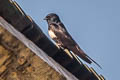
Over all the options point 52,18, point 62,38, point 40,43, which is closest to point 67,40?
point 62,38

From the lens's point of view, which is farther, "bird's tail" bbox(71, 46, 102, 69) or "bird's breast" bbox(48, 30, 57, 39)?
"bird's breast" bbox(48, 30, 57, 39)

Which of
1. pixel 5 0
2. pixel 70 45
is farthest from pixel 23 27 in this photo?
pixel 70 45

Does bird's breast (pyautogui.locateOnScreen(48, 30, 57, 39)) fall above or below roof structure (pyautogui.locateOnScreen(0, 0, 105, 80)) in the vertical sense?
below

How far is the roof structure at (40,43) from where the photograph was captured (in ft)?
11.4

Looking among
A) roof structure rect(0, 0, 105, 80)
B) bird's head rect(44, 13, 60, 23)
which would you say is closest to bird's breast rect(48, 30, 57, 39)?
bird's head rect(44, 13, 60, 23)

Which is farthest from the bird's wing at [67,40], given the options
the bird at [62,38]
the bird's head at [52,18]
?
the bird's head at [52,18]

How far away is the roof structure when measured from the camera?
3.49 m

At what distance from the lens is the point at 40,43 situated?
14.1 feet

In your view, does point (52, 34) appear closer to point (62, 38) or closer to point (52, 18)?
point (62, 38)

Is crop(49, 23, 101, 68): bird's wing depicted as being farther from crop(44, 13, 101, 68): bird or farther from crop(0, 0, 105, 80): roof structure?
crop(0, 0, 105, 80): roof structure

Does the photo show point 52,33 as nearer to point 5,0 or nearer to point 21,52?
point 5,0

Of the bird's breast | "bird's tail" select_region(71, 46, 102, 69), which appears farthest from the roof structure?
the bird's breast

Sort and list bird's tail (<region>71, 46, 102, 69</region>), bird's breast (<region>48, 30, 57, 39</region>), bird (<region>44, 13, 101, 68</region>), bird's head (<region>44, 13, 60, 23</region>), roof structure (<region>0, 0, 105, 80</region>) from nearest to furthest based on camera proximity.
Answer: roof structure (<region>0, 0, 105, 80</region>) → bird's tail (<region>71, 46, 102, 69</region>) → bird (<region>44, 13, 101, 68</region>) → bird's breast (<region>48, 30, 57, 39</region>) → bird's head (<region>44, 13, 60, 23</region>)

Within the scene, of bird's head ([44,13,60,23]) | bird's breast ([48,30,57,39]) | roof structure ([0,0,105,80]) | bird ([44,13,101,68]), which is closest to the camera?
roof structure ([0,0,105,80])
